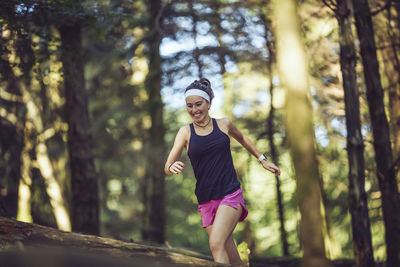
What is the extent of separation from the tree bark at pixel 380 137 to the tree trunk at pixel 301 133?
3.02 metres

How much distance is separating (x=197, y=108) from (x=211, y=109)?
11087mm

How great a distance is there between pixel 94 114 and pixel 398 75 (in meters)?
13.7

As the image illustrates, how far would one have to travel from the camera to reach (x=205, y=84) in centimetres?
576

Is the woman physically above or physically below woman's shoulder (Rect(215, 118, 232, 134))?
below

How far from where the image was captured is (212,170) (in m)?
5.31

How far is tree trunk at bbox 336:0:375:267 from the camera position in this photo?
8552 millimetres

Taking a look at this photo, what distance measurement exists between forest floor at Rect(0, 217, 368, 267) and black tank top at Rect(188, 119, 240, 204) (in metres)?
0.85

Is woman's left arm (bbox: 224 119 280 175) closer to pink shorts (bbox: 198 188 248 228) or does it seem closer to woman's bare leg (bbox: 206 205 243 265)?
pink shorts (bbox: 198 188 248 228)

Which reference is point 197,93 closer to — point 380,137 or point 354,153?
point 354,153

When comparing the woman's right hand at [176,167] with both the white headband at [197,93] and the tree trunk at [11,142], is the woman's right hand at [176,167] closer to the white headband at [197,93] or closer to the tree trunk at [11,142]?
the white headband at [197,93]

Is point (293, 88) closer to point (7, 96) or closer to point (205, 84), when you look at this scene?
point (205, 84)

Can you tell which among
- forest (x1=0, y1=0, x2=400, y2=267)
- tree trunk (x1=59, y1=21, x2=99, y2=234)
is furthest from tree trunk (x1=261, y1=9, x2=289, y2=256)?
tree trunk (x1=59, y1=21, x2=99, y2=234)

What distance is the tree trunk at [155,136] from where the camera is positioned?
50.9 feet

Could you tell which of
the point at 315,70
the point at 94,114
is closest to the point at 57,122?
the point at 94,114
